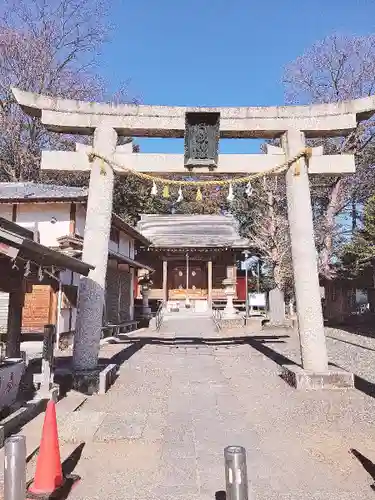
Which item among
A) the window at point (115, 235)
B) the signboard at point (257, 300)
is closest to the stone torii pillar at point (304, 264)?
the window at point (115, 235)

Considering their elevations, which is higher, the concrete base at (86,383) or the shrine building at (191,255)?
the shrine building at (191,255)

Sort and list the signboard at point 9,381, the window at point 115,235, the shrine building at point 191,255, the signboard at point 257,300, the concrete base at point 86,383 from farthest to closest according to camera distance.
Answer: the signboard at point 257,300 < the shrine building at point 191,255 < the window at point 115,235 < the concrete base at point 86,383 < the signboard at point 9,381

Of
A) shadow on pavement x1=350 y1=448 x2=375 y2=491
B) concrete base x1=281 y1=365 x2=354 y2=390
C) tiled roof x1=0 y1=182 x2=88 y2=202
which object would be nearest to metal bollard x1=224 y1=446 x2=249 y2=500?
shadow on pavement x1=350 y1=448 x2=375 y2=491

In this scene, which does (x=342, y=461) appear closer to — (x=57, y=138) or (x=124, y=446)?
(x=124, y=446)

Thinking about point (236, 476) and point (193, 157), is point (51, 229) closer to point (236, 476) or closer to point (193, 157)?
point (193, 157)

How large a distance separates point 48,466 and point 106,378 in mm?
4395

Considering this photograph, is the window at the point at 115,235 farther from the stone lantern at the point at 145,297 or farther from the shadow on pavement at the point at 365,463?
the shadow on pavement at the point at 365,463

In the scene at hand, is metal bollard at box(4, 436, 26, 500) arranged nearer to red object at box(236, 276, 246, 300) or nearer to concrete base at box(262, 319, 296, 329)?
concrete base at box(262, 319, 296, 329)

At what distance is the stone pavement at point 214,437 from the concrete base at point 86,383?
33 centimetres

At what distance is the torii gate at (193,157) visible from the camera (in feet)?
27.7

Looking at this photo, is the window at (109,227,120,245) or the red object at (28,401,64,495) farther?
the window at (109,227,120,245)

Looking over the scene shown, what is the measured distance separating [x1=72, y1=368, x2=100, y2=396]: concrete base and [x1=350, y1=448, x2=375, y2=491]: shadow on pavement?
487 cm

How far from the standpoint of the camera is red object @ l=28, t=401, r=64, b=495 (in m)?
3.74

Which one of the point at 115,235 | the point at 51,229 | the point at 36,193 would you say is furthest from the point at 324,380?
the point at 115,235
